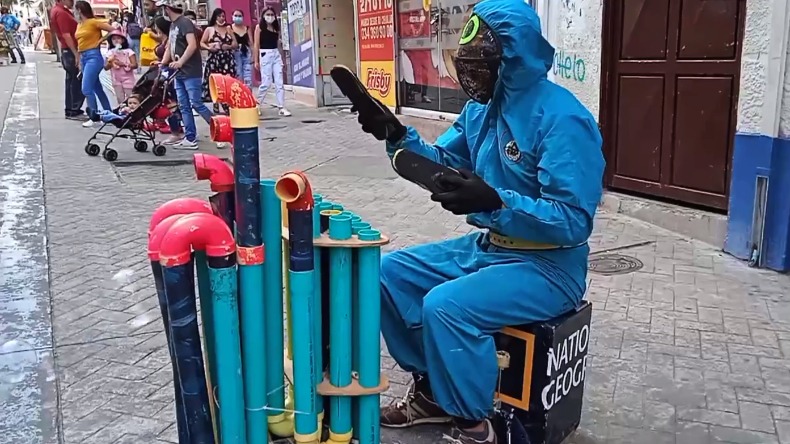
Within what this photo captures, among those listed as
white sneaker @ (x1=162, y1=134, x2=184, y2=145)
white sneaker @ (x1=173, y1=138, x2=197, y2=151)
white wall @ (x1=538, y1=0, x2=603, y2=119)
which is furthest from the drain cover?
white sneaker @ (x1=162, y1=134, x2=184, y2=145)

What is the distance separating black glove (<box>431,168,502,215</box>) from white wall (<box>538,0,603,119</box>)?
4.04m

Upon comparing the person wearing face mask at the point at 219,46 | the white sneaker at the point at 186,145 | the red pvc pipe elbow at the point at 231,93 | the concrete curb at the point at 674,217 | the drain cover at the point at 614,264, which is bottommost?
the drain cover at the point at 614,264

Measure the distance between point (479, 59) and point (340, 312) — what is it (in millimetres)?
946

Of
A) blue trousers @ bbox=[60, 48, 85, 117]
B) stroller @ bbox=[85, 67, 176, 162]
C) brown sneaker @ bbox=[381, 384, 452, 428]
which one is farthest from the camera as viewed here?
blue trousers @ bbox=[60, 48, 85, 117]

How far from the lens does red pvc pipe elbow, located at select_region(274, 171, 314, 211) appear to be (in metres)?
1.87

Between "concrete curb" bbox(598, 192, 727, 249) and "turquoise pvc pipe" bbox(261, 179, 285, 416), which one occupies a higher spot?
"turquoise pvc pipe" bbox(261, 179, 285, 416)

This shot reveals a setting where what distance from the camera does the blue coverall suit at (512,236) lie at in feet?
7.33

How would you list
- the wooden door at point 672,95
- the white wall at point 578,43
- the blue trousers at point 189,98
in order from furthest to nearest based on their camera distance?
1. the blue trousers at point 189,98
2. the white wall at point 578,43
3. the wooden door at point 672,95

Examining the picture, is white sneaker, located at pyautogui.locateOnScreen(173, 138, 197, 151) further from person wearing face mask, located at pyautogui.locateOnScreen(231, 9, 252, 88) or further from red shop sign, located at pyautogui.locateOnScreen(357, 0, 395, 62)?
red shop sign, located at pyautogui.locateOnScreen(357, 0, 395, 62)

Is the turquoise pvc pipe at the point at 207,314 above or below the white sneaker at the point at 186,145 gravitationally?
above

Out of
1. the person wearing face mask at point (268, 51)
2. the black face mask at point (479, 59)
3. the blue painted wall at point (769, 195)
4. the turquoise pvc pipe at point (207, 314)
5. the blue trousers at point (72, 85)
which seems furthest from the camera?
the person wearing face mask at point (268, 51)

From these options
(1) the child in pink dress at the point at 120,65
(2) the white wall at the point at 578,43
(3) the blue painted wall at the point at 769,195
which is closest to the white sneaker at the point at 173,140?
(1) the child in pink dress at the point at 120,65

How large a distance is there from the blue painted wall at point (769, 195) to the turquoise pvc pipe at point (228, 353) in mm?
3690

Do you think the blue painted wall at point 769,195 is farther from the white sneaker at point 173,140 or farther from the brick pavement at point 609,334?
the white sneaker at point 173,140
